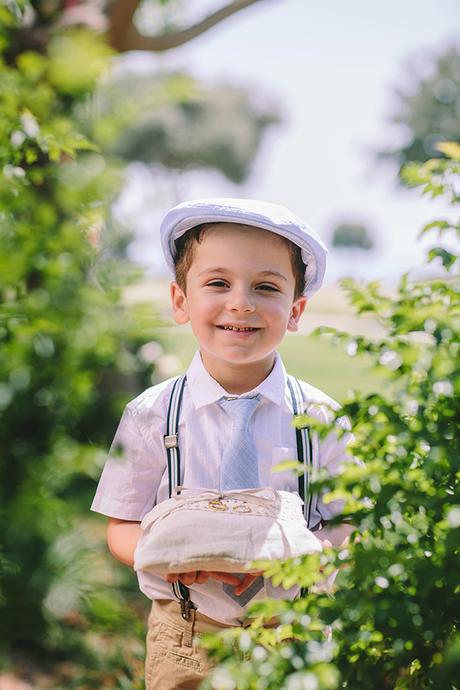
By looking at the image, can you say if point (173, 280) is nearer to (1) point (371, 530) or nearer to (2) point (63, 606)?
(1) point (371, 530)

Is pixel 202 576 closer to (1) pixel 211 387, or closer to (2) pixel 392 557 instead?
(1) pixel 211 387

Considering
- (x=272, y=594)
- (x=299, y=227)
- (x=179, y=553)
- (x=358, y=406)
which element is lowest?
(x=272, y=594)

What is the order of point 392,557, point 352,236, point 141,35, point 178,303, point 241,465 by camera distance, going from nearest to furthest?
1. point 392,557
2. point 241,465
3. point 178,303
4. point 141,35
5. point 352,236

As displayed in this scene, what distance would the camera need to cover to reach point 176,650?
223 cm

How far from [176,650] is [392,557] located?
98 centimetres

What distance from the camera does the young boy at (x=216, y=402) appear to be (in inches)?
85.0

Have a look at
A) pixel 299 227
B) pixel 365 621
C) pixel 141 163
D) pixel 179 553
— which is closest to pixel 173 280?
pixel 299 227

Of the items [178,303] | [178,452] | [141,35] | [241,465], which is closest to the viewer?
[241,465]

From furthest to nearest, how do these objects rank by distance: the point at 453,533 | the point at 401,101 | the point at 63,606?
the point at 401,101 → the point at 63,606 → the point at 453,533

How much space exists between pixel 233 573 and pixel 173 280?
0.86 meters

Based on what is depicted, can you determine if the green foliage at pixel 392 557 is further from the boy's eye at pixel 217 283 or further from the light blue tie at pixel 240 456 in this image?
the boy's eye at pixel 217 283

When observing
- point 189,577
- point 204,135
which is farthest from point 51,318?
point 204,135

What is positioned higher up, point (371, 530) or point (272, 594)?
point (371, 530)

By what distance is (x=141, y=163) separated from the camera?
6006 cm
